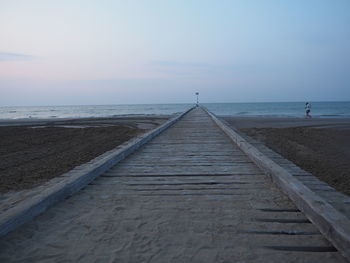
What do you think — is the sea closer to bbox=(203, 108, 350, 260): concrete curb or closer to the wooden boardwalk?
bbox=(203, 108, 350, 260): concrete curb

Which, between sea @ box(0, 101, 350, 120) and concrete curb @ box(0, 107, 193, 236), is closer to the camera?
concrete curb @ box(0, 107, 193, 236)

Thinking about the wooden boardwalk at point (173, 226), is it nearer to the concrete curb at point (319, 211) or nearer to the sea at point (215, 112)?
the concrete curb at point (319, 211)

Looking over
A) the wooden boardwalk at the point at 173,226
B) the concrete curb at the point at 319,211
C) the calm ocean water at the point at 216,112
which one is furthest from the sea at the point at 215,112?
the wooden boardwalk at the point at 173,226

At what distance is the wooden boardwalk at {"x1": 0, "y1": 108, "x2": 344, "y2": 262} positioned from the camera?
7.50ft

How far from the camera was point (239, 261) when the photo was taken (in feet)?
7.16

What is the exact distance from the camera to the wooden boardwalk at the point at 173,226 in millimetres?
2285

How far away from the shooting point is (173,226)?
9.06 ft

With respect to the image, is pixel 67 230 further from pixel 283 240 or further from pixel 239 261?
pixel 283 240

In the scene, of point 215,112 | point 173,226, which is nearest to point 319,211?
point 173,226

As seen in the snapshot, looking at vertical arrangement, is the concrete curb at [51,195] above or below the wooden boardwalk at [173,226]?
above

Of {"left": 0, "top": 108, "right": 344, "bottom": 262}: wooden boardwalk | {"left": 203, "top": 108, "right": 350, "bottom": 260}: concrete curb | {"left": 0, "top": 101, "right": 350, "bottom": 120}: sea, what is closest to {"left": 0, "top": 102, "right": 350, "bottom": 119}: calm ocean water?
{"left": 0, "top": 101, "right": 350, "bottom": 120}: sea

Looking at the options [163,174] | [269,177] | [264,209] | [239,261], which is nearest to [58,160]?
[163,174]

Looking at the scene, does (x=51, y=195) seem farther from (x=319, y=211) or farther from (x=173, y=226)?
(x=319, y=211)

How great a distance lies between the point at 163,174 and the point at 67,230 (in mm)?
2113
